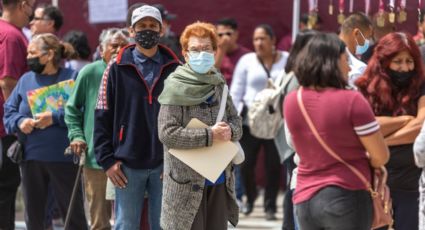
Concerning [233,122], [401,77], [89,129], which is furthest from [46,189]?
[401,77]

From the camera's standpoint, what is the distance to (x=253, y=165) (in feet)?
35.2

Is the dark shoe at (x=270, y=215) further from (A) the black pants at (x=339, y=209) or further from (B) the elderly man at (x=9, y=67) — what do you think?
(A) the black pants at (x=339, y=209)

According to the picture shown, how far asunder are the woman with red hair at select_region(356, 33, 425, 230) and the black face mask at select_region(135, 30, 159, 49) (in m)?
1.39

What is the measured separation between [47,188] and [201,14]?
4.30 meters

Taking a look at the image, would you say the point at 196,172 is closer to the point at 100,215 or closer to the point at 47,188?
the point at 100,215

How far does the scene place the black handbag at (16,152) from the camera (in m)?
7.65

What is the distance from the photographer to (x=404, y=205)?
6160mm

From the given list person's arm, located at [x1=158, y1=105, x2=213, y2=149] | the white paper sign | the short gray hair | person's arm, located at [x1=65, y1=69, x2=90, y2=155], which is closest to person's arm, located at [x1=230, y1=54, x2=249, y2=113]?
the white paper sign

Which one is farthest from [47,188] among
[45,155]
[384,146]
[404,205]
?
[384,146]

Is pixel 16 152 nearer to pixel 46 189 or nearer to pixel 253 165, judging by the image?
pixel 46 189

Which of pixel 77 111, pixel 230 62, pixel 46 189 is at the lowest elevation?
pixel 46 189

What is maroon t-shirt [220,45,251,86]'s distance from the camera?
11094 millimetres

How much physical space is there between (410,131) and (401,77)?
1.08ft

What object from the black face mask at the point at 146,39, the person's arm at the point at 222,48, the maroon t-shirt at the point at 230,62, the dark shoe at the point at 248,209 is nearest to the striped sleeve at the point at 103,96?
the black face mask at the point at 146,39
